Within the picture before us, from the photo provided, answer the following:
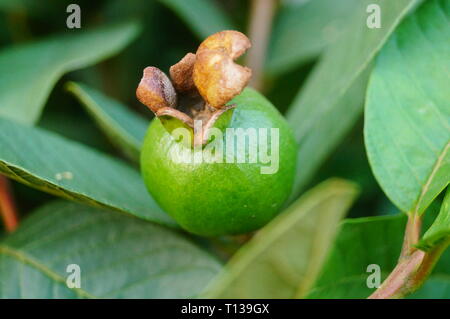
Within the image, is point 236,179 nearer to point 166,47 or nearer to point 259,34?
point 259,34

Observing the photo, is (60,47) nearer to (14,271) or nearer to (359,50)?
(14,271)

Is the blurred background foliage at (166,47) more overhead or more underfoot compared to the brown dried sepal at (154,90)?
more overhead

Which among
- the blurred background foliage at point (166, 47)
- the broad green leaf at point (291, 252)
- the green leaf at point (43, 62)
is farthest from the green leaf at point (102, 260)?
the blurred background foliage at point (166, 47)

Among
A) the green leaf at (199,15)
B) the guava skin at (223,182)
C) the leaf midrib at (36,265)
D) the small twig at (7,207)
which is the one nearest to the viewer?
the guava skin at (223,182)

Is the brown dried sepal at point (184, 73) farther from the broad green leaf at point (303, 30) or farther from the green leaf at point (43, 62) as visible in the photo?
the broad green leaf at point (303, 30)

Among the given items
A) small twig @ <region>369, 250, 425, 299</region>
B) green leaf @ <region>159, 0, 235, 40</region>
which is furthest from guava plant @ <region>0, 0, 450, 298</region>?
green leaf @ <region>159, 0, 235, 40</region>

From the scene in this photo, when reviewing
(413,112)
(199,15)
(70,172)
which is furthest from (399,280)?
(199,15)

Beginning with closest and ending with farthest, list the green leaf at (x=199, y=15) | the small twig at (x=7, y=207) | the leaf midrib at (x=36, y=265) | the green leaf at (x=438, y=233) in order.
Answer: the green leaf at (x=438, y=233) → the leaf midrib at (x=36, y=265) → the small twig at (x=7, y=207) → the green leaf at (x=199, y=15)

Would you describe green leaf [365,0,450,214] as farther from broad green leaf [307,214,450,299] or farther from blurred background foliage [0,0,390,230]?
blurred background foliage [0,0,390,230]
